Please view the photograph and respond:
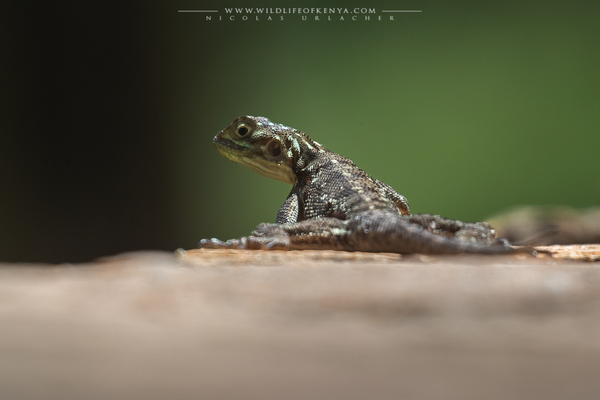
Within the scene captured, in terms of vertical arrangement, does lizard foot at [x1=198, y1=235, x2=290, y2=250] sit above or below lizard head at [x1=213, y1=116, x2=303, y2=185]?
below

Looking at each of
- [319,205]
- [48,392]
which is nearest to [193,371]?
[48,392]

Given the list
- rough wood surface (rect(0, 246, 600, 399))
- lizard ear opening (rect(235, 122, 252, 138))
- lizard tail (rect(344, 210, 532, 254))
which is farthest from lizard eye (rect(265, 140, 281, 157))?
rough wood surface (rect(0, 246, 600, 399))

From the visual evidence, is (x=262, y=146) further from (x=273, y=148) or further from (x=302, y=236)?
(x=302, y=236)

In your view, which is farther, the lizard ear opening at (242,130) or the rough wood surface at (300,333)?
the lizard ear opening at (242,130)

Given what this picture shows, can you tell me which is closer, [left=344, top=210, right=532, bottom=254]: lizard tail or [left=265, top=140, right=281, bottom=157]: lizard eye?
[left=344, top=210, right=532, bottom=254]: lizard tail

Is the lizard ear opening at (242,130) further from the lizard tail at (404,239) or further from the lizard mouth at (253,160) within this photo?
the lizard tail at (404,239)

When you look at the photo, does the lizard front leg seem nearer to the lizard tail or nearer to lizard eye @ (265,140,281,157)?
the lizard tail

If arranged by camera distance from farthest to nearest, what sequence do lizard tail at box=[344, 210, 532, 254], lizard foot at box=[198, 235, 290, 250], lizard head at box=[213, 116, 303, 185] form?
lizard head at box=[213, 116, 303, 185] → lizard foot at box=[198, 235, 290, 250] → lizard tail at box=[344, 210, 532, 254]


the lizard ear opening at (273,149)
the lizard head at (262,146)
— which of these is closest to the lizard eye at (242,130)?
the lizard head at (262,146)
